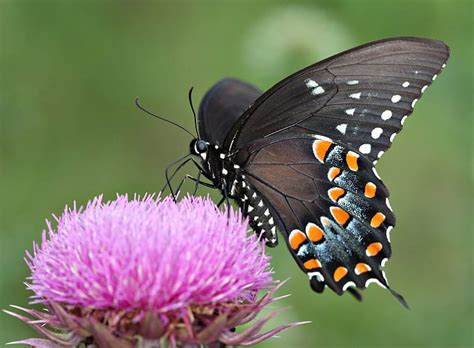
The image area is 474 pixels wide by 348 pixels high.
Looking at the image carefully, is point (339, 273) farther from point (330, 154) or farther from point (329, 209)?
point (330, 154)

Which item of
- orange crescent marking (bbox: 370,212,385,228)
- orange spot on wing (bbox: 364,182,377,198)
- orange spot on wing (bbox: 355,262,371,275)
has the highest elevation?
orange spot on wing (bbox: 364,182,377,198)

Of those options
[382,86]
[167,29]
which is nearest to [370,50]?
[382,86]

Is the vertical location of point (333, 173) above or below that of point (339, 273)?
above

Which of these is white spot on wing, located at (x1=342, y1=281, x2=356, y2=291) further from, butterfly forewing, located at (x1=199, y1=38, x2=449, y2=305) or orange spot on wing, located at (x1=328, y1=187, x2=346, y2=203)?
orange spot on wing, located at (x1=328, y1=187, x2=346, y2=203)

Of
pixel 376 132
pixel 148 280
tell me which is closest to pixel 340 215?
pixel 376 132

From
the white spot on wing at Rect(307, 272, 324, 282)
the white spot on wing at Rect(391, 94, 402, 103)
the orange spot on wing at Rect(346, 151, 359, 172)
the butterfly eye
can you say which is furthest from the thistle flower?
the white spot on wing at Rect(391, 94, 402, 103)

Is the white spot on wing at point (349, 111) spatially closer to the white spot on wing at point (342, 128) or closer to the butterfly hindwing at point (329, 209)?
the white spot on wing at point (342, 128)
